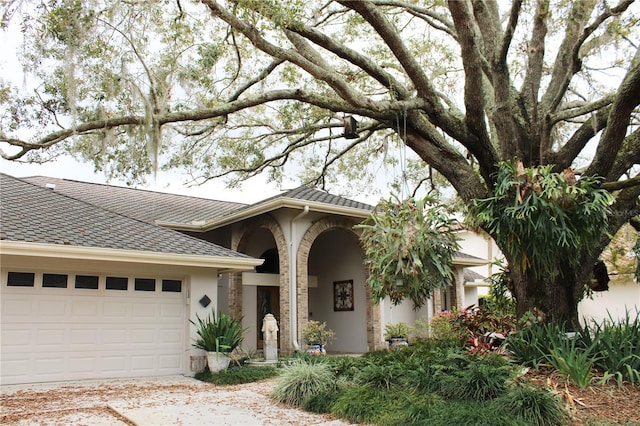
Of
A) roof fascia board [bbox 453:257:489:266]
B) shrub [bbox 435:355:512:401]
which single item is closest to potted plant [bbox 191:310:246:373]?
shrub [bbox 435:355:512:401]

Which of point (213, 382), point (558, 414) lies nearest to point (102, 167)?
point (213, 382)

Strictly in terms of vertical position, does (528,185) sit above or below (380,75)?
below

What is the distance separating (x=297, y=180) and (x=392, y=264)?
13.2 m

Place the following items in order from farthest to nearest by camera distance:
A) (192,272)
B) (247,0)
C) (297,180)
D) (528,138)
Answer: (297,180), (192,272), (528,138), (247,0)

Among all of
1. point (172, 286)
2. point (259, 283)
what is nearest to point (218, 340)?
point (172, 286)

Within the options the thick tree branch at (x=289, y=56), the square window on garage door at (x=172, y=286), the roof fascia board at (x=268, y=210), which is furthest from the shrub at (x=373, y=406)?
the roof fascia board at (x=268, y=210)

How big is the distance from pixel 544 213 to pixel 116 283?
8.56 m

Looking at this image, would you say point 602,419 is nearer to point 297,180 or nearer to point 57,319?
point 57,319

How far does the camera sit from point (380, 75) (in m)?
10.3

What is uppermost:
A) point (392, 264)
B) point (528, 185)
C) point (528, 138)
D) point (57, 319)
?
point (528, 138)

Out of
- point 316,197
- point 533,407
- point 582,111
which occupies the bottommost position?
point 533,407

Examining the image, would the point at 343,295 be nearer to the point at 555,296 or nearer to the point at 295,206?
the point at 295,206

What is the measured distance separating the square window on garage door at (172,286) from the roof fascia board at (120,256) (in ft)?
2.28

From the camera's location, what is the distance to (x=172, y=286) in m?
12.2
